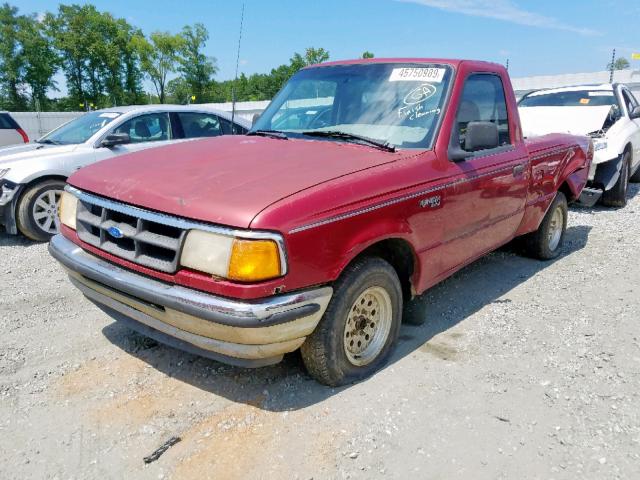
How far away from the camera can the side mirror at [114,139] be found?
21.4 ft

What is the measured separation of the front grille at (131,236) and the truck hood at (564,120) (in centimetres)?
683

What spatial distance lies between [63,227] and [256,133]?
61.8 inches

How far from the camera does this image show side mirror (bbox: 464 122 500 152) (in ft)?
11.1

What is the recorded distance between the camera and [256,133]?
400 cm

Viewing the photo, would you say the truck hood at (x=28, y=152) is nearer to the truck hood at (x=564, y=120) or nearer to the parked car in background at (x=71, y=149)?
the parked car in background at (x=71, y=149)

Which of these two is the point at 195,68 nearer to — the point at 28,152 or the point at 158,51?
the point at 158,51

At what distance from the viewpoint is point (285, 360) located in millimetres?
3332

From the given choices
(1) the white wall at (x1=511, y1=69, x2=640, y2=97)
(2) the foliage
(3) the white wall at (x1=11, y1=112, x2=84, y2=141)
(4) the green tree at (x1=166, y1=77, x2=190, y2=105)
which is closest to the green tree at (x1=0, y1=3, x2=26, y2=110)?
(2) the foliage

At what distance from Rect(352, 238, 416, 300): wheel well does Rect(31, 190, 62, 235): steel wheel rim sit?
4719 millimetres

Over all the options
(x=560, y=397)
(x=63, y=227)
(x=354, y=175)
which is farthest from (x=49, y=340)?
(x=560, y=397)

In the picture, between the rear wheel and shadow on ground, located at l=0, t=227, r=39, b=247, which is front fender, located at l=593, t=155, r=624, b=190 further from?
shadow on ground, located at l=0, t=227, r=39, b=247

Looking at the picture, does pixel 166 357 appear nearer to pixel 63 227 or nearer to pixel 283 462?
pixel 63 227

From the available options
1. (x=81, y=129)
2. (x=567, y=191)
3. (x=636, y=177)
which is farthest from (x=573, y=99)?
(x=81, y=129)

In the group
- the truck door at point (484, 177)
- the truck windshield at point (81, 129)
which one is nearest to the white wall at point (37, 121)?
the truck windshield at point (81, 129)
